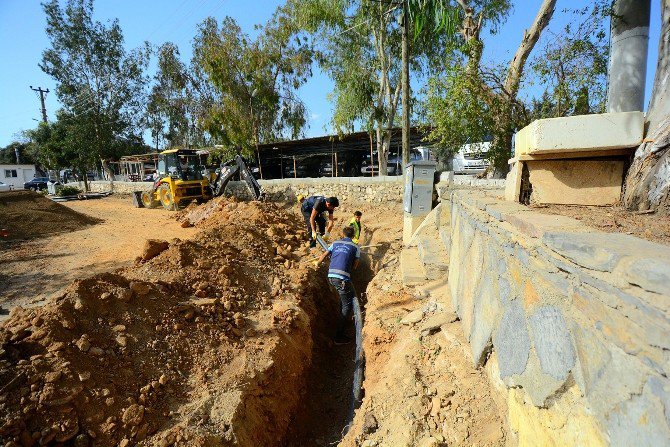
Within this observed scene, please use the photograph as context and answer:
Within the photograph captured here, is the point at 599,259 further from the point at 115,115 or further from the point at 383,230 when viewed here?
the point at 115,115

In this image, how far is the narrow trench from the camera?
4.19m

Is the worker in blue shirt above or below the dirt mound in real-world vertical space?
below

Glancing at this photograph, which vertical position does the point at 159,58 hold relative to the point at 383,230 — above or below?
above

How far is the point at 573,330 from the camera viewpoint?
1.52 metres

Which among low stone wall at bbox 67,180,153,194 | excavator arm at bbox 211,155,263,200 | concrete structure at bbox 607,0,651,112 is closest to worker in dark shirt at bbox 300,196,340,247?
excavator arm at bbox 211,155,263,200

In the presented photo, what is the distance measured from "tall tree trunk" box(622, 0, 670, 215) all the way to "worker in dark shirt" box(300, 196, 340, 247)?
524 centimetres

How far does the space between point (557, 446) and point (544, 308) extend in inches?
24.6

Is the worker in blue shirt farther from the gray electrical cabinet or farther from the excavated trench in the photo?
the gray electrical cabinet

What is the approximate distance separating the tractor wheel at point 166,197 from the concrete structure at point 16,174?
1353 inches

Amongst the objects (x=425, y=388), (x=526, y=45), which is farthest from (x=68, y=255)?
(x=526, y=45)

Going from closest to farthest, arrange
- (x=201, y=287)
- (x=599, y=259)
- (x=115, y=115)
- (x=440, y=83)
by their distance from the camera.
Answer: (x=599, y=259)
(x=201, y=287)
(x=440, y=83)
(x=115, y=115)

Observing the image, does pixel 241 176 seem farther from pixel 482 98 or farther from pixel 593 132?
pixel 593 132

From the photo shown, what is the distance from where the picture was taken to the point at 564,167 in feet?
9.96

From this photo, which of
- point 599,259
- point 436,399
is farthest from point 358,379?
point 599,259
